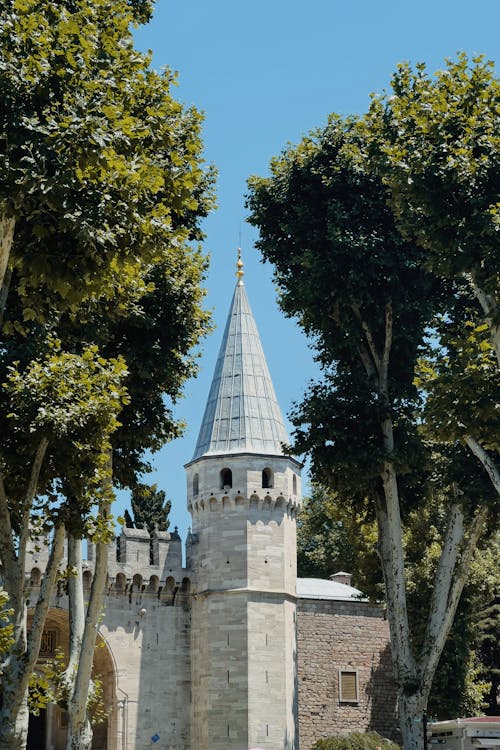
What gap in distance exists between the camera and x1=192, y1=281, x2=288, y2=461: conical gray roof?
36.8 meters

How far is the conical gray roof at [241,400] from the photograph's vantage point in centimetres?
3678

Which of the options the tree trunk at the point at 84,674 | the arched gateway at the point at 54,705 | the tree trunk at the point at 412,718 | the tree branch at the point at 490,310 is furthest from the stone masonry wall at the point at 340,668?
the tree branch at the point at 490,310

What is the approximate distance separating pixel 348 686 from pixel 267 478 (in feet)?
23.5

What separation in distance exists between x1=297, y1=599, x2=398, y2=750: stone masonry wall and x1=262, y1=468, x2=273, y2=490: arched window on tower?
4071 millimetres

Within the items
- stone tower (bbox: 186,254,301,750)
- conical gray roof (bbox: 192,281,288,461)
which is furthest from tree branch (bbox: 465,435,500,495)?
conical gray roof (bbox: 192,281,288,461)

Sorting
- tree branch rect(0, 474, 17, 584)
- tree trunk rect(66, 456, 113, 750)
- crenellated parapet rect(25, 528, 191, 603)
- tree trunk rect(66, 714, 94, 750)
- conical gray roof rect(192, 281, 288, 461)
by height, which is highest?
conical gray roof rect(192, 281, 288, 461)

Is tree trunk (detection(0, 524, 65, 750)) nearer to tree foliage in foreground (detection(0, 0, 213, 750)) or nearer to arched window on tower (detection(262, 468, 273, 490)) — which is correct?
tree foliage in foreground (detection(0, 0, 213, 750))

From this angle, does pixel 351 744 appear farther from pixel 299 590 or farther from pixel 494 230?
pixel 494 230

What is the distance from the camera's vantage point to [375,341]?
85.6ft

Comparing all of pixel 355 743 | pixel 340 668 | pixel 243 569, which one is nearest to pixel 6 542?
pixel 243 569

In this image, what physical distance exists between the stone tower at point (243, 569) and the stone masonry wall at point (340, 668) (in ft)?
5.45

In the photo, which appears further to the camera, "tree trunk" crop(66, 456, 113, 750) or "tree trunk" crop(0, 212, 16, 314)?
"tree trunk" crop(66, 456, 113, 750)

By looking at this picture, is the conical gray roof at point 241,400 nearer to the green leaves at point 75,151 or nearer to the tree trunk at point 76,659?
the tree trunk at point 76,659

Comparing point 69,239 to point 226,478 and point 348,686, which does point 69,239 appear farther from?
point 348,686
